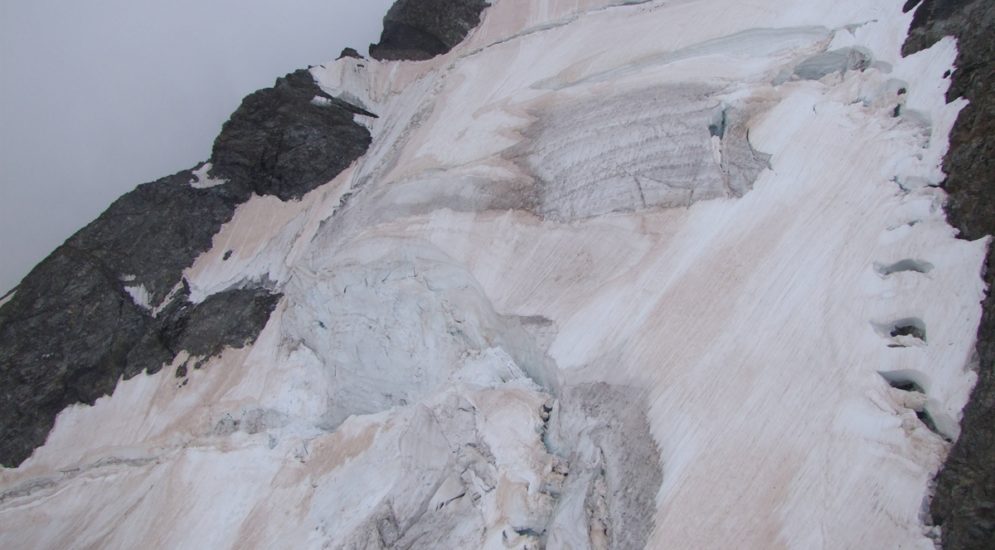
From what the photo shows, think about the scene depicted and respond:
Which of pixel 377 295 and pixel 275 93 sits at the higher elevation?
pixel 275 93

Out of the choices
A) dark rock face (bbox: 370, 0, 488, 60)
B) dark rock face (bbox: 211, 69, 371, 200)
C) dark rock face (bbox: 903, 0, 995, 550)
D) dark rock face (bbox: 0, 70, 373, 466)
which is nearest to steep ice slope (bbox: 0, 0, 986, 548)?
dark rock face (bbox: 903, 0, 995, 550)

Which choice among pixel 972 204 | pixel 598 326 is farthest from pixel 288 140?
pixel 972 204

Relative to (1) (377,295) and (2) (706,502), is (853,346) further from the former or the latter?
(1) (377,295)

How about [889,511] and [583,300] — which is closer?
[889,511]

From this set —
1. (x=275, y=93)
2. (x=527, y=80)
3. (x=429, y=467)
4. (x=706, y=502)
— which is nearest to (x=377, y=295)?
(x=429, y=467)

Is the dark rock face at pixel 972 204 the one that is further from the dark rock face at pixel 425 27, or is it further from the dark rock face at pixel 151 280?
the dark rock face at pixel 151 280
